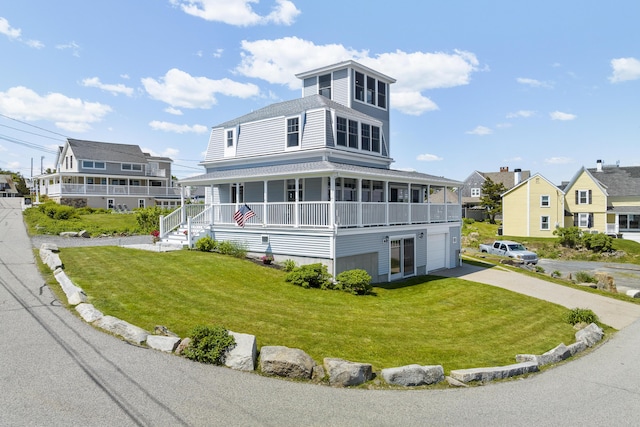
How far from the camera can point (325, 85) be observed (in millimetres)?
25234

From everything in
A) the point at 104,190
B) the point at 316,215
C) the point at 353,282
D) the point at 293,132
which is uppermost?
the point at 293,132

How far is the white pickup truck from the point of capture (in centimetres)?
3134

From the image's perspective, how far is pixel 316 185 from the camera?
65.0 feet

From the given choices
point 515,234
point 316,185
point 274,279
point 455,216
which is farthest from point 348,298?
point 515,234

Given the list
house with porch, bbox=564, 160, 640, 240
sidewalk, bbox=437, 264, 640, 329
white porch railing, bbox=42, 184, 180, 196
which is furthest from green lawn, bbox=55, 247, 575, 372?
house with porch, bbox=564, 160, 640, 240

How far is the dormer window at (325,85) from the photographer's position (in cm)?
2506

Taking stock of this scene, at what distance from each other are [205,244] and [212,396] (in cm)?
1377

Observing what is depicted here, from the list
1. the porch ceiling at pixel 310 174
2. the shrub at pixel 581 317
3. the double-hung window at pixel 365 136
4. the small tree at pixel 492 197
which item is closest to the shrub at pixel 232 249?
the porch ceiling at pixel 310 174

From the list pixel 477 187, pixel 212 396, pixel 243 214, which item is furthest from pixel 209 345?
pixel 477 187

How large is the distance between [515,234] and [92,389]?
157 feet

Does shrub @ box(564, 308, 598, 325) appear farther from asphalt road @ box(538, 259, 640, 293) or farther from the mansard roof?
the mansard roof

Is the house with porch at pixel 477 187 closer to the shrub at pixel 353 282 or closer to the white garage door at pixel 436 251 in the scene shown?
the white garage door at pixel 436 251

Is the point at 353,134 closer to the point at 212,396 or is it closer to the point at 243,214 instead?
the point at 243,214

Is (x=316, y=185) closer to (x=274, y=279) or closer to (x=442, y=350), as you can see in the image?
(x=274, y=279)
